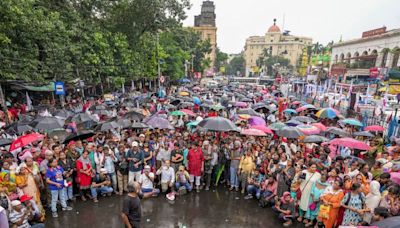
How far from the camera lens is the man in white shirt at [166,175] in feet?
25.5

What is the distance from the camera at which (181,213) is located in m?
7.14

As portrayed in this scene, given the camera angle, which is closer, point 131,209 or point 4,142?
point 131,209

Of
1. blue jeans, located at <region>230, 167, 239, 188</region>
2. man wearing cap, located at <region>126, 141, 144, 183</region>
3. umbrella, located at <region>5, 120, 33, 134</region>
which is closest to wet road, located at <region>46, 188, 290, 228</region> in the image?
blue jeans, located at <region>230, 167, 239, 188</region>

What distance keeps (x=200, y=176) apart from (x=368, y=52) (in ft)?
147

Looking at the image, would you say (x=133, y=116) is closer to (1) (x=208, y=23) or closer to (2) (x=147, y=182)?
(2) (x=147, y=182)

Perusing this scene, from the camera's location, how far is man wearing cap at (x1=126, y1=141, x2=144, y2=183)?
25.2 feet

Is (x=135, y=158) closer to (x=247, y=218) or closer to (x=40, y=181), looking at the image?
(x=40, y=181)

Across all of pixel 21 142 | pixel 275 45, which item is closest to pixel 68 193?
pixel 21 142

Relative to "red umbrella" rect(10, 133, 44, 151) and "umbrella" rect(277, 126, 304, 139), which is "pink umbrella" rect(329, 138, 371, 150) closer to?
"umbrella" rect(277, 126, 304, 139)

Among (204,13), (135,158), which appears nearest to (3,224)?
(135,158)

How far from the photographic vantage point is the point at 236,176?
8.51 metres

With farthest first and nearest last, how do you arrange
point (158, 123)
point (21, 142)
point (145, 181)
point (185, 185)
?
point (158, 123) < point (185, 185) < point (145, 181) < point (21, 142)

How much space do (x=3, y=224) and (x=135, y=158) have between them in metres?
3.83

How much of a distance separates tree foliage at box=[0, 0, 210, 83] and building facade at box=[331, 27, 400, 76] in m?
28.2
